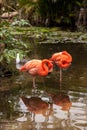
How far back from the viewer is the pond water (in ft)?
20.6

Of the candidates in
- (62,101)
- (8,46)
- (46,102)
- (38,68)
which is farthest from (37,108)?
(8,46)

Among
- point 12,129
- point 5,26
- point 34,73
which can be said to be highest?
point 5,26

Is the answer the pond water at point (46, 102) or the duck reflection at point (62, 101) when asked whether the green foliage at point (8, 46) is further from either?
the duck reflection at point (62, 101)

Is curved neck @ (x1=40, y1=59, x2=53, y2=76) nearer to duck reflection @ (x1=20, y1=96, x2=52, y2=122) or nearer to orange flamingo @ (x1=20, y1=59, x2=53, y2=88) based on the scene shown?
orange flamingo @ (x1=20, y1=59, x2=53, y2=88)

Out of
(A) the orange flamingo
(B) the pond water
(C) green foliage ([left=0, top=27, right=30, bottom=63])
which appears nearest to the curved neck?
(A) the orange flamingo

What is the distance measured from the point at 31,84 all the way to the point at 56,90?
73cm

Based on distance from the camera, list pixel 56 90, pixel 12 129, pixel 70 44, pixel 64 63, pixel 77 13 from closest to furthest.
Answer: pixel 12 129, pixel 56 90, pixel 64 63, pixel 70 44, pixel 77 13

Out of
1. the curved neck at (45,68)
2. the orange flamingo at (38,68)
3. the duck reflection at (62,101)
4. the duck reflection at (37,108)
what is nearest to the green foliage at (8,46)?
the orange flamingo at (38,68)

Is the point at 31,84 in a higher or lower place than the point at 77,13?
lower

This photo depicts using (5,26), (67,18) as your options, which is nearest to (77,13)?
(67,18)

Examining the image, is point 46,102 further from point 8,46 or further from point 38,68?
point 8,46

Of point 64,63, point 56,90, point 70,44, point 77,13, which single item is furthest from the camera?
point 77,13

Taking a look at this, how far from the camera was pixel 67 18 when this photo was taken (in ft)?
72.4

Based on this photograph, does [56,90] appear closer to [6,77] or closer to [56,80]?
[56,80]
